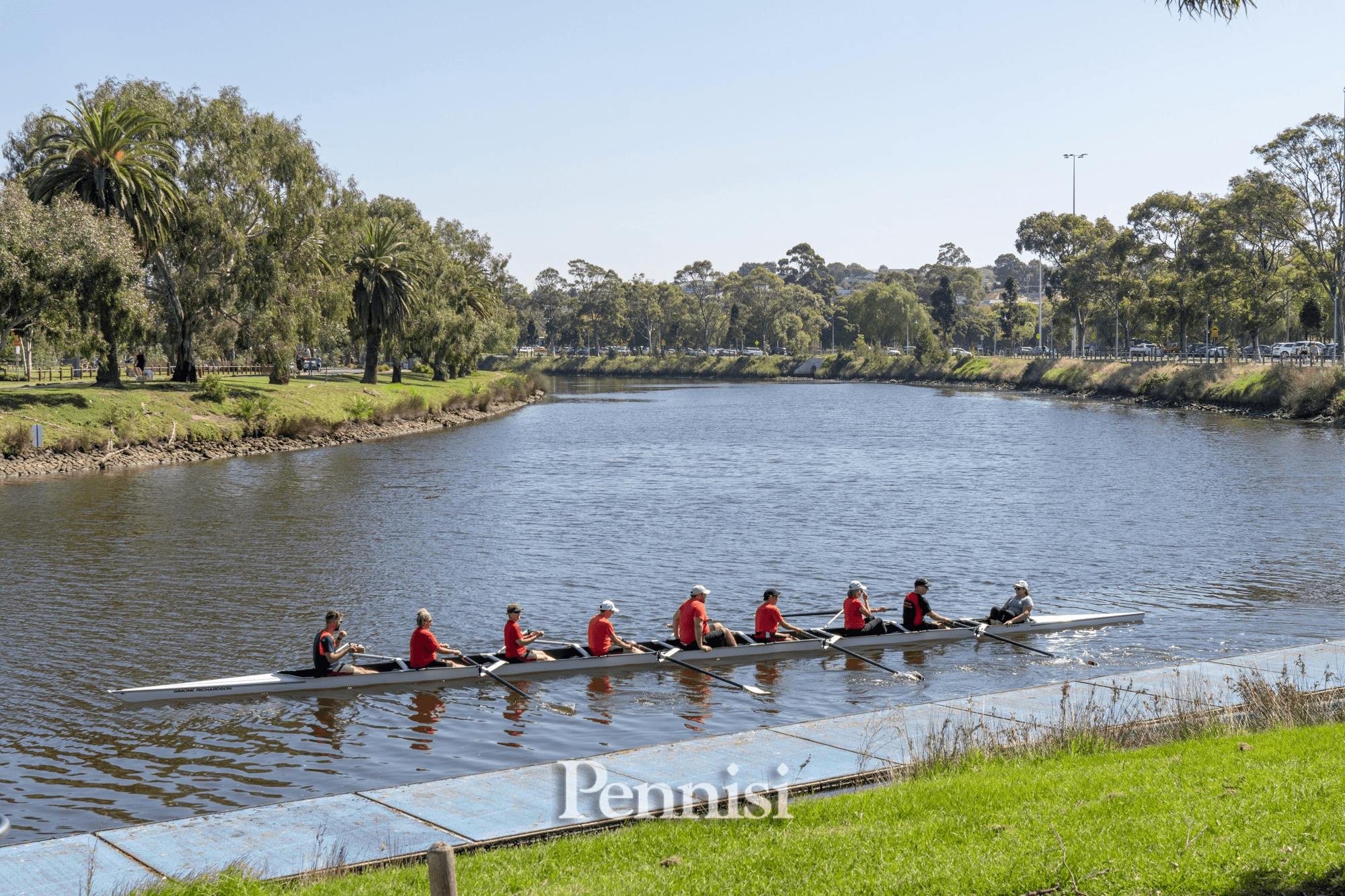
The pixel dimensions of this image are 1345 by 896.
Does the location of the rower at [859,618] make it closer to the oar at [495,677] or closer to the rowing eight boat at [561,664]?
the rowing eight boat at [561,664]

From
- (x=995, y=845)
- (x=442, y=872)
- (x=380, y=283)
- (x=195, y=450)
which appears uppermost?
(x=380, y=283)

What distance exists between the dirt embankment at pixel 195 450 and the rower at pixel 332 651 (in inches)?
1391

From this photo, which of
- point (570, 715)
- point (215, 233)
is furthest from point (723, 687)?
point (215, 233)

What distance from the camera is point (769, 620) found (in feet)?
74.3

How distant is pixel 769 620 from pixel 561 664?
439 centimetres

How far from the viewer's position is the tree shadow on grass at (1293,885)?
334 inches

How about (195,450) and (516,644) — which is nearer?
(516,644)

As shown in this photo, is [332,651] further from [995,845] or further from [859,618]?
[995,845]

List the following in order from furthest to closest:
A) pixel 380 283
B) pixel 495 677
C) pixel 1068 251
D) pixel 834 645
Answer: pixel 1068 251
pixel 380 283
pixel 834 645
pixel 495 677

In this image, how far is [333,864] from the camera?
10.6 meters

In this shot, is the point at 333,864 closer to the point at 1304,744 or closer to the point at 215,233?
the point at 1304,744

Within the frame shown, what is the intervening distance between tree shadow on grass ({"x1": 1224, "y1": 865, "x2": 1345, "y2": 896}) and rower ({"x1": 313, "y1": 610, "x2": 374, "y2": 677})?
1494 cm

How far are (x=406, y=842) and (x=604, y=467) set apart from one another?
156 ft

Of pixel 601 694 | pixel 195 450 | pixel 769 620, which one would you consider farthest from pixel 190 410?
pixel 601 694
